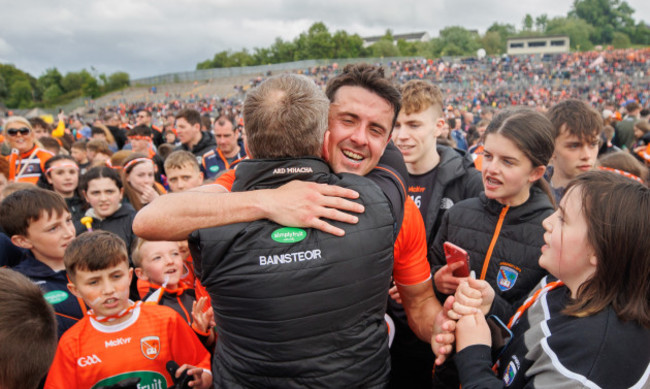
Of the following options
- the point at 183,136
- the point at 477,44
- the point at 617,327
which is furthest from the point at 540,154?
the point at 477,44

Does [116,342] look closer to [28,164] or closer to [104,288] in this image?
[104,288]

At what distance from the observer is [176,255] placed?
345cm

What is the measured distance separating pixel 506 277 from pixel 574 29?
119729mm

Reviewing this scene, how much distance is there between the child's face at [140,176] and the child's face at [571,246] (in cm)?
475

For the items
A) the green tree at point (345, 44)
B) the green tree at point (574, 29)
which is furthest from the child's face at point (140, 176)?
the green tree at point (574, 29)

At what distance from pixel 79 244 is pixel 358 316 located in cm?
205

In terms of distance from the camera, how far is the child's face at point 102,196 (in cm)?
445

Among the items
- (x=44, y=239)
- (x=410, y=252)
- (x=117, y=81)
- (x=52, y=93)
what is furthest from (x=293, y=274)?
(x=52, y=93)

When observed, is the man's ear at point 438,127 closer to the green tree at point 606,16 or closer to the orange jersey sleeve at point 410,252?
the orange jersey sleeve at point 410,252

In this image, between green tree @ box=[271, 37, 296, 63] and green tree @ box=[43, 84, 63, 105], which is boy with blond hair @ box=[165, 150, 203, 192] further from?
green tree @ box=[43, 84, 63, 105]

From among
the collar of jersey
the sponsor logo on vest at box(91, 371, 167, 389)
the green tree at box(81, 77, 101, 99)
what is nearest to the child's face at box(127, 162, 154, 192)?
the collar of jersey

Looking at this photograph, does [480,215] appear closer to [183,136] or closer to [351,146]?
[351,146]

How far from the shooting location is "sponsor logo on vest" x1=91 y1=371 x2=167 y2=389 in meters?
2.49

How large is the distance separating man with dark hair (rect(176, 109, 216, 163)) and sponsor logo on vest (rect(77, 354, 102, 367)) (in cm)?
604
